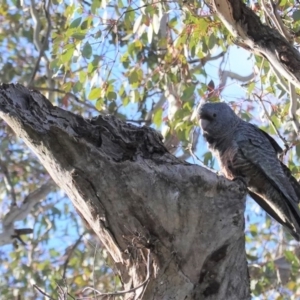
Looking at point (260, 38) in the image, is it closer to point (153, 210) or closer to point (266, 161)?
point (266, 161)

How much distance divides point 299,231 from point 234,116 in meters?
0.90

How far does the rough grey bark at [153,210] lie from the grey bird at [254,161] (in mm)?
1051

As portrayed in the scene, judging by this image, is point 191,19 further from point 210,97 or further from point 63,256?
point 63,256

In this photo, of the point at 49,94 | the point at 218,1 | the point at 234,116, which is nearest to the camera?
the point at 218,1

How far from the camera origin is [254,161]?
404cm

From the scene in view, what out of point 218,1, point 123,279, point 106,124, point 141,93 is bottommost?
point 123,279

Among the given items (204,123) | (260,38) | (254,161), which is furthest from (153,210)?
(204,123)

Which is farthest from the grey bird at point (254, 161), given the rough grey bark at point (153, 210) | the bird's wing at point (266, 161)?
the rough grey bark at point (153, 210)

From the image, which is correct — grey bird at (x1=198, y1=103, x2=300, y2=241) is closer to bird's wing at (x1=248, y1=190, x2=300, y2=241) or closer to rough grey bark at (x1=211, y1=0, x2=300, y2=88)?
bird's wing at (x1=248, y1=190, x2=300, y2=241)

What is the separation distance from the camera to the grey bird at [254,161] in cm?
396

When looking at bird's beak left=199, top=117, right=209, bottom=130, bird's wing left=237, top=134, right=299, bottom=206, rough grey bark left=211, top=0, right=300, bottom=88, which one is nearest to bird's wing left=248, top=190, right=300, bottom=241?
bird's wing left=237, top=134, right=299, bottom=206

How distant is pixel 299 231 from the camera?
3.82m

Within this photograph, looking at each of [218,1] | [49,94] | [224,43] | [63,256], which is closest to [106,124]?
[218,1]

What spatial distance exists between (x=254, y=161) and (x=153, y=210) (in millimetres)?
1388
